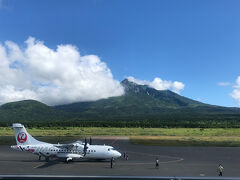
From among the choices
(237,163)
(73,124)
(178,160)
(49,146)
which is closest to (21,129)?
(49,146)

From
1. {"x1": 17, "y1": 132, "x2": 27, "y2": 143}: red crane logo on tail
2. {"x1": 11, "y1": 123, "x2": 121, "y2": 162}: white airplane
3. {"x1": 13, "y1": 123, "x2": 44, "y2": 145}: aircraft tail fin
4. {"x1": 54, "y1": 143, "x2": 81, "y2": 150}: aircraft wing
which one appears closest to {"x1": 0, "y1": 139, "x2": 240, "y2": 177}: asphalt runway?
{"x1": 11, "y1": 123, "x2": 121, "y2": 162}: white airplane

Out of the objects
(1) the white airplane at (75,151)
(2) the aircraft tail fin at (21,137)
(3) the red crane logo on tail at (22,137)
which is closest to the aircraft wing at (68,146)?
(1) the white airplane at (75,151)

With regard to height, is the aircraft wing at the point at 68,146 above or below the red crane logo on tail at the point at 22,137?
below

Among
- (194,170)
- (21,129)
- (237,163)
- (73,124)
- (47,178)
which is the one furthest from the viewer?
(73,124)

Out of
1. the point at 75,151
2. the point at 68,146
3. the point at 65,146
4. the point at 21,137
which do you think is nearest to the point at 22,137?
the point at 21,137

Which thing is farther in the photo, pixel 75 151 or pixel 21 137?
pixel 21 137

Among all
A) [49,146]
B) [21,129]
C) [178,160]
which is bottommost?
[178,160]

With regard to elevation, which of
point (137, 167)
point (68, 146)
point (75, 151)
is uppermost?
point (68, 146)

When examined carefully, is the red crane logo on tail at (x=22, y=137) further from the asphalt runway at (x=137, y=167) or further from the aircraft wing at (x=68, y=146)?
the aircraft wing at (x=68, y=146)

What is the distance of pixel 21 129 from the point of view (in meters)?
36.1

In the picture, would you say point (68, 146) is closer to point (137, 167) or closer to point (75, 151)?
point (75, 151)

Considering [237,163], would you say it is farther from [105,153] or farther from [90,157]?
[90,157]

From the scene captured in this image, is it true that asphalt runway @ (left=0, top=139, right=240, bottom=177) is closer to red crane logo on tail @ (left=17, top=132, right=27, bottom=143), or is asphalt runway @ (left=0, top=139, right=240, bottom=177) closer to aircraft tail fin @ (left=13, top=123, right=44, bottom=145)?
aircraft tail fin @ (left=13, top=123, right=44, bottom=145)

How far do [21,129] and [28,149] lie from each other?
369cm
